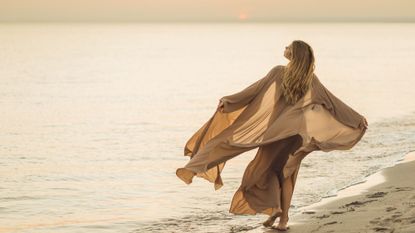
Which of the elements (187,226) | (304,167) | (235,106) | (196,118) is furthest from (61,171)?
(196,118)

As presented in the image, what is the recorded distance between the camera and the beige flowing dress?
830 cm

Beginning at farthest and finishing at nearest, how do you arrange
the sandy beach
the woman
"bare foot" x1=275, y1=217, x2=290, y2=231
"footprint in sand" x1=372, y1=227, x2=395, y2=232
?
"bare foot" x1=275, y1=217, x2=290, y2=231 < the sandy beach < the woman < "footprint in sand" x1=372, y1=227, x2=395, y2=232

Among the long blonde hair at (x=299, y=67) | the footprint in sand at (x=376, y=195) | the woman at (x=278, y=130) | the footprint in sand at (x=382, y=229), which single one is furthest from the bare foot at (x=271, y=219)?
the footprint in sand at (x=376, y=195)

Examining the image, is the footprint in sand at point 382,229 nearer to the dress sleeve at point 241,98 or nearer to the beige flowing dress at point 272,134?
the beige flowing dress at point 272,134

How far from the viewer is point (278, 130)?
8328 millimetres

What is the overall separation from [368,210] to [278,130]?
180cm

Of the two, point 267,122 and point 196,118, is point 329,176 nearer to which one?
point 267,122

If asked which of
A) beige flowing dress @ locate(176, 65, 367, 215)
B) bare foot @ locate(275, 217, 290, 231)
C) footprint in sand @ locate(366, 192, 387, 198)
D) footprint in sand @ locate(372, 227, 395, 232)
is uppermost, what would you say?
beige flowing dress @ locate(176, 65, 367, 215)

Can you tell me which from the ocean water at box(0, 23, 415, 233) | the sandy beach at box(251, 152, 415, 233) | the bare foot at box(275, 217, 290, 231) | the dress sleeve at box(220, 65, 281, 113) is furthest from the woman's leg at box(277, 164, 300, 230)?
the ocean water at box(0, 23, 415, 233)

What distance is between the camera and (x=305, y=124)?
831 centimetres

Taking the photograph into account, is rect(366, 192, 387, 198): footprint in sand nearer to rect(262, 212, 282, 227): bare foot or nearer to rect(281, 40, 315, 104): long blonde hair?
rect(262, 212, 282, 227): bare foot

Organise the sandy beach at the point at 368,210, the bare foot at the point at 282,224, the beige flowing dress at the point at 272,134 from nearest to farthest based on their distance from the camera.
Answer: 1. the beige flowing dress at the point at 272,134
2. the sandy beach at the point at 368,210
3. the bare foot at the point at 282,224

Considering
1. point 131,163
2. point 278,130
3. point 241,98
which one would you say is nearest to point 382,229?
point 278,130

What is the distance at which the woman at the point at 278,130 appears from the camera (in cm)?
820
